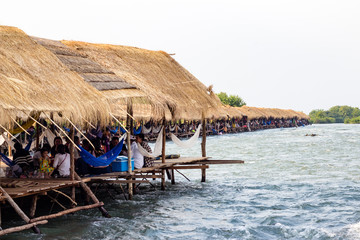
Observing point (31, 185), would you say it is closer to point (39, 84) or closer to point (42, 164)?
point (42, 164)

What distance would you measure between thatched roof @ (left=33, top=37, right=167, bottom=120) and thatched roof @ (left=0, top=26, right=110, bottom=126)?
373mm

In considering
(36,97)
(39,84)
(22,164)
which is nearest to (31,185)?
(36,97)

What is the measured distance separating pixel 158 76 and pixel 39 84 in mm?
4720

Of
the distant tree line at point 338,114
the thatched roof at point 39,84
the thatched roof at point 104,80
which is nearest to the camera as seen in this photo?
the thatched roof at point 39,84

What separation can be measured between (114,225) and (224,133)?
111 ft

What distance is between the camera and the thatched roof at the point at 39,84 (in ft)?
25.1

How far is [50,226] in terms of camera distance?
27.2 feet

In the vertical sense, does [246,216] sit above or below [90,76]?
below

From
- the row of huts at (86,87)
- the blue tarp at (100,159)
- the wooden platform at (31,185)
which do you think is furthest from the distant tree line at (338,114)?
the wooden platform at (31,185)

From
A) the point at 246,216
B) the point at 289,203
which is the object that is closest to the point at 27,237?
the point at 246,216

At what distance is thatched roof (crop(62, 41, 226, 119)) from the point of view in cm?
1152

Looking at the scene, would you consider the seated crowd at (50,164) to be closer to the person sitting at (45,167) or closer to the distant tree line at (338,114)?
the person sitting at (45,167)

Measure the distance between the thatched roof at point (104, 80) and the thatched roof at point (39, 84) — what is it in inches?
14.7

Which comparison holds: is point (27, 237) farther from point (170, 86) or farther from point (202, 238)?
point (170, 86)
